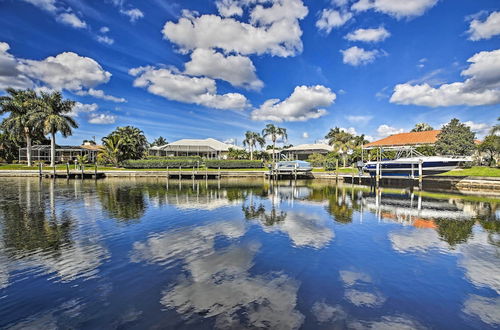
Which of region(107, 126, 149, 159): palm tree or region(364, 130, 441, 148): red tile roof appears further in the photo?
region(364, 130, 441, 148): red tile roof

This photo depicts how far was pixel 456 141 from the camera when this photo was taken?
1674 inches

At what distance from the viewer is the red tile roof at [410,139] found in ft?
194

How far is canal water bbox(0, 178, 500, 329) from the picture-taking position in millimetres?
6098

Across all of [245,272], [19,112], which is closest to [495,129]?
[245,272]

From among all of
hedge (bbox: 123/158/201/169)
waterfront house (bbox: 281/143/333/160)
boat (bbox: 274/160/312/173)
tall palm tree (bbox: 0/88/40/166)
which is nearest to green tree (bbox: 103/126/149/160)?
hedge (bbox: 123/158/201/169)

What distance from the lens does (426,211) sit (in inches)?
742

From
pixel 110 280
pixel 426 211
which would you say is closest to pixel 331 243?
pixel 110 280

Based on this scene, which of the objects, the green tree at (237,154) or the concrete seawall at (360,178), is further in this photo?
the green tree at (237,154)

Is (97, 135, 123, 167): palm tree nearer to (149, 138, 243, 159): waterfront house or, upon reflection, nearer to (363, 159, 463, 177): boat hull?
(149, 138, 243, 159): waterfront house

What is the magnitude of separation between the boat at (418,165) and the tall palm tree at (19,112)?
5896 cm

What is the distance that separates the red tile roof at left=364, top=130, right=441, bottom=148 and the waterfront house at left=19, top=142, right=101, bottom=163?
71585mm

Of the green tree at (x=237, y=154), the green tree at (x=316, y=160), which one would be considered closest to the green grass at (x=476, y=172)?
Result: the green tree at (x=316, y=160)

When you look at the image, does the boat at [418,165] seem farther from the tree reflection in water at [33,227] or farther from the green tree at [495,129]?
the tree reflection in water at [33,227]

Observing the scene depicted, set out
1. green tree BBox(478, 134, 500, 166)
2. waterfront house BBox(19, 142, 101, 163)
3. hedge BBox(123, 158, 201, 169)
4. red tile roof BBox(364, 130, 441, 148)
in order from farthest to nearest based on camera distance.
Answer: waterfront house BBox(19, 142, 101, 163)
red tile roof BBox(364, 130, 441, 148)
hedge BBox(123, 158, 201, 169)
green tree BBox(478, 134, 500, 166)
